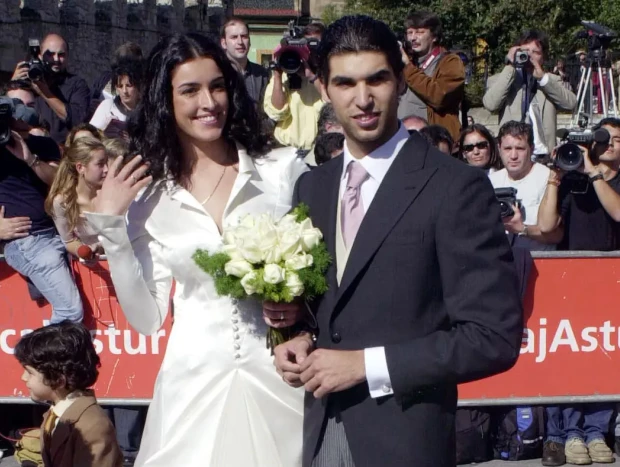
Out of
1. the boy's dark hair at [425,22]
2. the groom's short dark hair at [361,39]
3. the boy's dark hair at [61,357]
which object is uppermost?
the boy's dark hair at [425,22]

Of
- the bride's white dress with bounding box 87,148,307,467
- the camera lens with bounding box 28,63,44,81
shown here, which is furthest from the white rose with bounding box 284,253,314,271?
the camera lens with bounding box 28,63,44,81

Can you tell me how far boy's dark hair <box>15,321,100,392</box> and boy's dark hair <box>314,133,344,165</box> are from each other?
2546 millimetres

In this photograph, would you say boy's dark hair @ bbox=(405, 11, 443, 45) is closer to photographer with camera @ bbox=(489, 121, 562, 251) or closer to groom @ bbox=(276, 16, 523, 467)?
photographer with camera @ bbox=(489, 121, 562, 251)

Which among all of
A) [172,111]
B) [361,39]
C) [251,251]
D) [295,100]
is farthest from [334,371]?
[295,100]

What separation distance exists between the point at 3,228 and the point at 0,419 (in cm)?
132

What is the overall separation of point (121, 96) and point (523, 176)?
3.34 m

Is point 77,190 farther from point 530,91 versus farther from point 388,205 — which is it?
point 388,205

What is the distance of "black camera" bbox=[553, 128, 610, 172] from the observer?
6008 mm

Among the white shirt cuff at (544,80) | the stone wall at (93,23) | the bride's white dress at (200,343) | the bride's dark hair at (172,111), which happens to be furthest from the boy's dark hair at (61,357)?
the stone wall at (93,23)

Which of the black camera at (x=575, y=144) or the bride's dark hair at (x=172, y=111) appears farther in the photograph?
the black camera at (x=575, y=144)

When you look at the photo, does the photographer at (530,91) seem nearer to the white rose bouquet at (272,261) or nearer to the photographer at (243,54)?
the photographer at (243,54)

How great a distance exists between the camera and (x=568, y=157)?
602 centimetres

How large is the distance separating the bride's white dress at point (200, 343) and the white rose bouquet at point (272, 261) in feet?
1.08

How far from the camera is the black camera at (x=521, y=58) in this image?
784 centimetres
